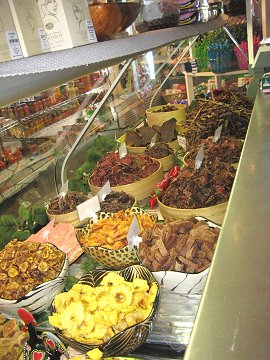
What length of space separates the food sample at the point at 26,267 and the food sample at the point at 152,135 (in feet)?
5.32

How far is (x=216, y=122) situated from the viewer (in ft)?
8.93

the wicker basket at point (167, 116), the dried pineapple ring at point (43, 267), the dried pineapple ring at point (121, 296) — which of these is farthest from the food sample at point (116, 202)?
the wicker basket at point (167, 116)

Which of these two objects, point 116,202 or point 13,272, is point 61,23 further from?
point 116,202

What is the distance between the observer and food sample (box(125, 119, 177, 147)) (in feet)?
10.1

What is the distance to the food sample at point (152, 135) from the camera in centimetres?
307

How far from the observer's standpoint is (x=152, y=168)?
8.09 feet

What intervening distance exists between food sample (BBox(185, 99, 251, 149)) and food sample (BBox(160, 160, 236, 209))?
2.26 feet

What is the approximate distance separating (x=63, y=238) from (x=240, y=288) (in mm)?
1528

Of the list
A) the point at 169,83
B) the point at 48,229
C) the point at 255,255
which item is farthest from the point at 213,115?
the point at 169,83

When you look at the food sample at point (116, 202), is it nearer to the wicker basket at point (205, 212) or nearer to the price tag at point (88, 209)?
the price tag at point (88, 209)

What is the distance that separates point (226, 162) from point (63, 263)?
109 centimetres

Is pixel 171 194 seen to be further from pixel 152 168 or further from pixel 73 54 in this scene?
pixel 73 54

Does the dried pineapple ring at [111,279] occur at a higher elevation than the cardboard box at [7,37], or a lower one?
lower

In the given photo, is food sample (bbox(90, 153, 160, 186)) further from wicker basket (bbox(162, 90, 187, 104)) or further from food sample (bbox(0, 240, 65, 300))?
wicker basket (bbox(162, 90, 187, 104))
